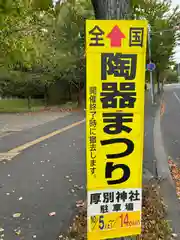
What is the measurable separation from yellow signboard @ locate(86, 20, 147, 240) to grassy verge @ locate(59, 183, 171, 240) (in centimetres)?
114

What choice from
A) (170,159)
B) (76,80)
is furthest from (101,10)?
(76,80)

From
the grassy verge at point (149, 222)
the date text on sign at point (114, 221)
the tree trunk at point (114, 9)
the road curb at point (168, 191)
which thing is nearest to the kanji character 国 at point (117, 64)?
the tree trunk at point (114, 9)

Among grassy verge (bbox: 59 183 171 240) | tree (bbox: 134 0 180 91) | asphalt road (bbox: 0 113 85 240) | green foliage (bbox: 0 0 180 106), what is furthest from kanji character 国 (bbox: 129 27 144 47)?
tree (bbox: 134 0 180 91)

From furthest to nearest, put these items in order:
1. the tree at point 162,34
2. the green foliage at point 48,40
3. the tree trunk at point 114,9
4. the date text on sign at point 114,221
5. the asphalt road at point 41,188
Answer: the tree at point 162,34
the asphalt road at point 41,188
the tree trunk at point 114,9
the date text on sign at point 114,221
the green foliage at point 48,40

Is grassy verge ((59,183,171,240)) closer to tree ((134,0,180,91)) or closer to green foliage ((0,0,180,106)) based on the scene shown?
green foliage ((0,0,180,106))

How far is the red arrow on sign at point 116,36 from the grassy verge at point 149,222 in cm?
238

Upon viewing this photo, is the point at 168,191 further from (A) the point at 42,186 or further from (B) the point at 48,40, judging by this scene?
(B) the point at 48,40

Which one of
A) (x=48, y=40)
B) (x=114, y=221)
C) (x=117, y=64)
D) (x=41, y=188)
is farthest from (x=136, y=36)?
(x=48, y=40)

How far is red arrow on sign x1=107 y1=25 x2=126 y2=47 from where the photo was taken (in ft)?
8.68

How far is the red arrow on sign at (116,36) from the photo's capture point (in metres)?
2.64

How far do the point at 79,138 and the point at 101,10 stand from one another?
27.2ft

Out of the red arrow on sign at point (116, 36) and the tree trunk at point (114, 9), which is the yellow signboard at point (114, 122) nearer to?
the red arrow on sign at point (116, 36)

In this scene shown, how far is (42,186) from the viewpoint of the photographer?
6.10 meters

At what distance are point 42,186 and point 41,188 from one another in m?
0.11
